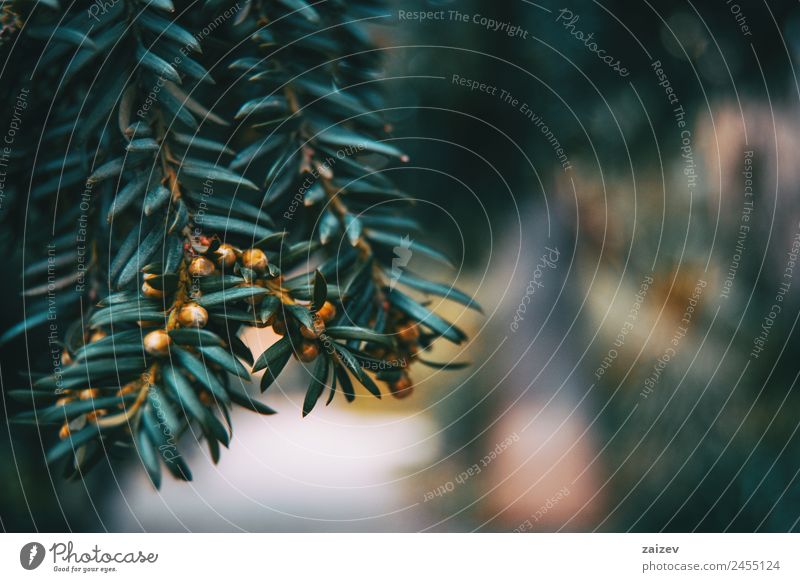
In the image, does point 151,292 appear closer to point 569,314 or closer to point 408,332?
point 408,332

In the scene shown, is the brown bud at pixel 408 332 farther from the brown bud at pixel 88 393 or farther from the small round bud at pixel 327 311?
the brown bud at pixel 88 393

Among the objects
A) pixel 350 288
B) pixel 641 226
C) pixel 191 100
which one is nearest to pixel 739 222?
pixel 641 226

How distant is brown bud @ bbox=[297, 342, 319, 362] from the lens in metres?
0.44

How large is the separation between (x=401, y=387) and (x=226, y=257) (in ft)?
0.57

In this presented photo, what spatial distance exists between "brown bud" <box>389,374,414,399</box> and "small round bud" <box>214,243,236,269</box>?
160 millimetres

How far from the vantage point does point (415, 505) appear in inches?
21.6

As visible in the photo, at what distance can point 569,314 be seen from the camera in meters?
0.54

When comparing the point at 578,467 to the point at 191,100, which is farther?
the point at 578,467
